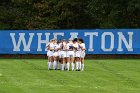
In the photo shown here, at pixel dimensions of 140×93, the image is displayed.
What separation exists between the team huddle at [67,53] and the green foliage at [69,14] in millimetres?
23947

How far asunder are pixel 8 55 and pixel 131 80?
25763 millimetres

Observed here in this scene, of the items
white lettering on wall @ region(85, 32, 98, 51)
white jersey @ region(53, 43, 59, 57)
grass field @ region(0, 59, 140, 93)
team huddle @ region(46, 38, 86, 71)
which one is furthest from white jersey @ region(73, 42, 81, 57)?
white lettering on wall @ region(85, 32, 98, 51)

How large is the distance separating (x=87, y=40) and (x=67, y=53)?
15.5 meters

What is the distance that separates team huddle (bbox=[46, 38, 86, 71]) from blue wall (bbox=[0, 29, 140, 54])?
14295 mm

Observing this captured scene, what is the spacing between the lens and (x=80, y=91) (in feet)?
70.4

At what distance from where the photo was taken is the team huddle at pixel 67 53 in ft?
111

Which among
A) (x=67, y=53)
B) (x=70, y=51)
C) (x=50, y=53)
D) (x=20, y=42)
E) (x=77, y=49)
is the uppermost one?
(x=77, y=49)

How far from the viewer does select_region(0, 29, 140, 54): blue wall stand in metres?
48.6

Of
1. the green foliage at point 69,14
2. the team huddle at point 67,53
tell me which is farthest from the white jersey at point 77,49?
the green foliage at point 69,14

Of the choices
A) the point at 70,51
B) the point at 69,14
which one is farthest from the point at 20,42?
the point at 70,51

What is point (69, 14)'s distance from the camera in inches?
2357

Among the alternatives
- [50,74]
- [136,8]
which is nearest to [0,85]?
[50,74]

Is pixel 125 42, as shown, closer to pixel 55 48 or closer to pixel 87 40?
pixel 87 40

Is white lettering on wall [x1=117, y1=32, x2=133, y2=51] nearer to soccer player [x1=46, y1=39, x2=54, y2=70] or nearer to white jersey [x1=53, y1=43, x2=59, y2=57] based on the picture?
soccer player [x1=46, y1=39, x2=54, y2=70]
